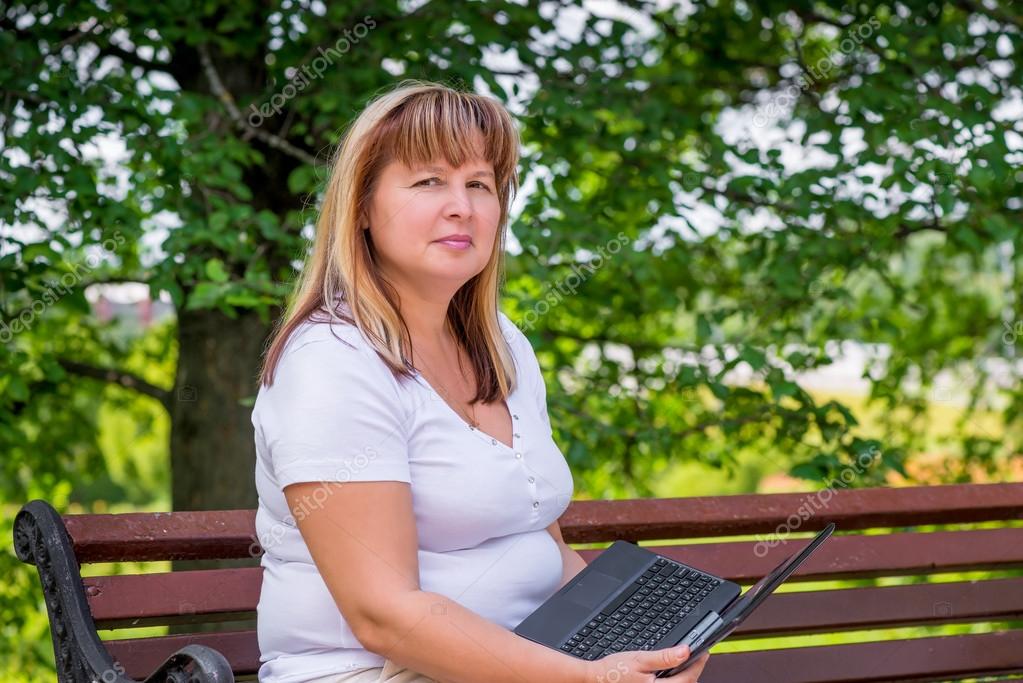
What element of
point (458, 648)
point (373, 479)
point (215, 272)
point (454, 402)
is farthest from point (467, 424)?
point (215, 272)

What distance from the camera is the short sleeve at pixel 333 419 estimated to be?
158cm

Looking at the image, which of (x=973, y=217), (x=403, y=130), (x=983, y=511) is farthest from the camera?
(x=973, y=217)

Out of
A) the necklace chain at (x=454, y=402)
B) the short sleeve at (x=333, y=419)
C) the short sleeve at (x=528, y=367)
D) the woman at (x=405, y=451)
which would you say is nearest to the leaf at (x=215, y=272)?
the short sleeve at (x=528, y=367)

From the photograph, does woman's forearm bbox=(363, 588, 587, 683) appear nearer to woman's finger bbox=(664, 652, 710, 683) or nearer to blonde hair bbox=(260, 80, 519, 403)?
woman's finger bbox=(664, 652, 710, 683)

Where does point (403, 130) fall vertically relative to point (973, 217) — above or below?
above

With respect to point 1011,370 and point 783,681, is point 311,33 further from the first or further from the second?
point 1011,370

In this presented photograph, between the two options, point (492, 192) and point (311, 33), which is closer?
point (492, 192)

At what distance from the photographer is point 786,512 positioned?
99.4 inches

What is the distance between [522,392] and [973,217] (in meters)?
2.20

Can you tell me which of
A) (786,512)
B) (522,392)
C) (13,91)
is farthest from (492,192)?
(13,91)

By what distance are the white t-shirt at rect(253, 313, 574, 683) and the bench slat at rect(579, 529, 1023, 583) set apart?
0.55 m

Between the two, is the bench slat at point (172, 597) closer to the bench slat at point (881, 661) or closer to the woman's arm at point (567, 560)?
Result: the woman's arm at point (567, 560)

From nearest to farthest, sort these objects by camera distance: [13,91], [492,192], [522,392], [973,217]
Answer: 1. [492,192]
2. [522,392]
3. [13,91]
4. [973,217]

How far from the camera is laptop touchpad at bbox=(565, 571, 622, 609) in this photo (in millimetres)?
1883
